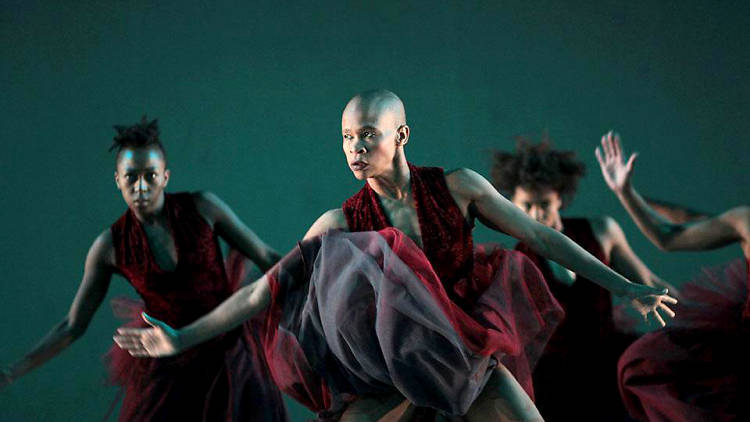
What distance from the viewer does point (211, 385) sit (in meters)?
3.16

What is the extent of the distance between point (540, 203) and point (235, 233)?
133 centimetres

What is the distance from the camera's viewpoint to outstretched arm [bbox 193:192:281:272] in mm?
3309

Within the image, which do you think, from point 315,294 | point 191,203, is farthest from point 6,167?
point 315,294

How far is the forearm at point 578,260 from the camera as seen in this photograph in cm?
234

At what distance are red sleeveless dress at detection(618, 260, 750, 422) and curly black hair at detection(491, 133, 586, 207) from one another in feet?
3.09

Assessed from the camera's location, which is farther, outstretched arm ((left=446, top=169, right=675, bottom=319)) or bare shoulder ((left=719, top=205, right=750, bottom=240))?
bare shoulder ((left=719, top=205, right=750, bottom=240))

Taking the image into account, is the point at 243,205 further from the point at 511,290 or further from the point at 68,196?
the point at 511,290

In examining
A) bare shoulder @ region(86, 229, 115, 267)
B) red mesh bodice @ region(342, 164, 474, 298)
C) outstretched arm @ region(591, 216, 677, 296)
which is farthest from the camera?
outstretched arm @ region(591, 216, 677, 296)

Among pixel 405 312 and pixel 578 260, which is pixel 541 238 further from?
pixel 405 312

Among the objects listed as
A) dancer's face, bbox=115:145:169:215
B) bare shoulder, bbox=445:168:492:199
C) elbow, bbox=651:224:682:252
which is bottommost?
elbow, bbox=651:224:682:252

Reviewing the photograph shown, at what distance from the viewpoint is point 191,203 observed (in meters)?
3.36

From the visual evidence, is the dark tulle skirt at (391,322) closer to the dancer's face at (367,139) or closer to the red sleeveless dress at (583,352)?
the dancer's face at (367,139)

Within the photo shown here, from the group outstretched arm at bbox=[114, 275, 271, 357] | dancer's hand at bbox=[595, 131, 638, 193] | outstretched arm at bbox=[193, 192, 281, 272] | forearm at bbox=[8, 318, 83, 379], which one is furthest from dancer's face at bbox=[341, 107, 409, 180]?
forearm at bbox=[8, 318, 83, 379]

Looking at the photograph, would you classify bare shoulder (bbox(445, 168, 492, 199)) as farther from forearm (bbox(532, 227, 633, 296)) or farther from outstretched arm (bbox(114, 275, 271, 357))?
outstretched arm (bbox(114, 275, 271, 357))
